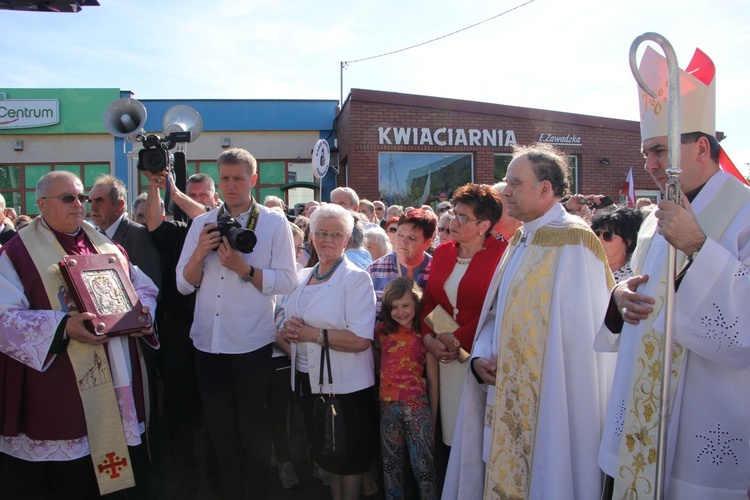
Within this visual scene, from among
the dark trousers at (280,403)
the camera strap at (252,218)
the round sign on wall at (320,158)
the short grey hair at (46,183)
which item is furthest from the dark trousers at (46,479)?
the round sign on wall at (320,158)

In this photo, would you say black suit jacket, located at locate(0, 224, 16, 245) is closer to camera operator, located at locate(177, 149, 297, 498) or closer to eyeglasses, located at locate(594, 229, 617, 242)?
camera operator, located at locate(177, 149, 297, 498)

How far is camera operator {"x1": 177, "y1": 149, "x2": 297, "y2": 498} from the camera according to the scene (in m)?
3.33

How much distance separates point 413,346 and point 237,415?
118cm

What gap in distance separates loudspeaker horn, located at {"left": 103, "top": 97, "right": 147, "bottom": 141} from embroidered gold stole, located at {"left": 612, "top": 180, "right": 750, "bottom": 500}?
4.43m

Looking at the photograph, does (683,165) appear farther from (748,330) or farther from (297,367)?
(297,367)

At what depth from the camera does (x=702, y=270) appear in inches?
72.7

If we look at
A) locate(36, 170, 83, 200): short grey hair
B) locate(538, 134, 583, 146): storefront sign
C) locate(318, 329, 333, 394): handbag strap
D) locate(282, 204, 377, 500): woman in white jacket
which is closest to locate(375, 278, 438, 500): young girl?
locate(282, 204, 377, 500): woman in white jacket

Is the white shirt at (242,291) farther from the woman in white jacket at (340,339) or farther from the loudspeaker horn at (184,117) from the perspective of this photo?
the loudspeaker horn at (184,117)

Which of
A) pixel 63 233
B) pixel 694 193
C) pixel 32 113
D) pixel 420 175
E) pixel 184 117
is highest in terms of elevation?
pixel 32 113

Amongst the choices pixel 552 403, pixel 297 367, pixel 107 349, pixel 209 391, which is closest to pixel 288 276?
pixel 297 367

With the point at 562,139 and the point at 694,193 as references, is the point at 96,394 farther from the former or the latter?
the point at 562,139

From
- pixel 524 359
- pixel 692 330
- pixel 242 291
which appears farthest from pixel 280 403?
pixel 692 330

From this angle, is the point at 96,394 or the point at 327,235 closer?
the point at 96,394

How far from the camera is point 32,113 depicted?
51.3 feet
